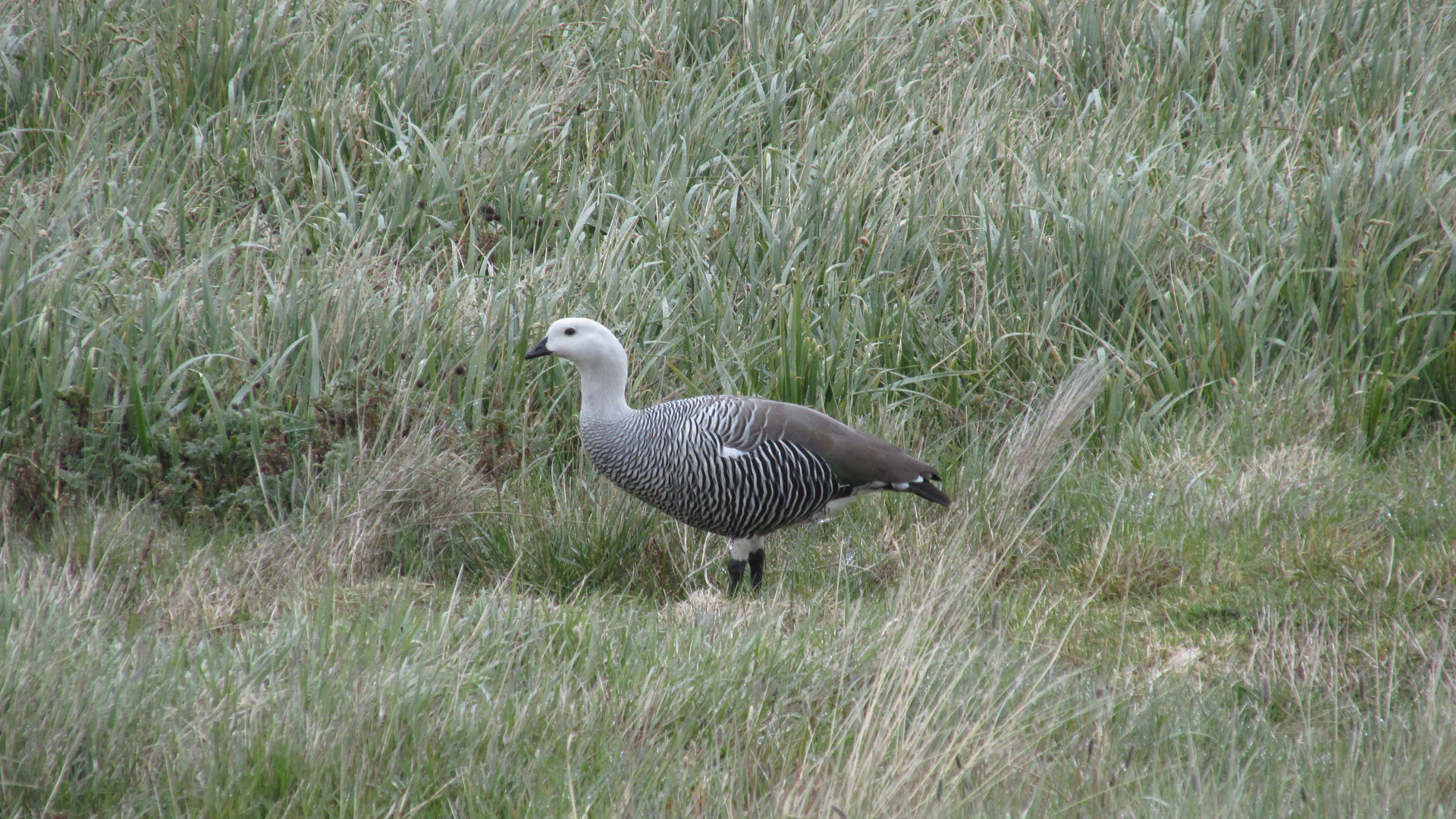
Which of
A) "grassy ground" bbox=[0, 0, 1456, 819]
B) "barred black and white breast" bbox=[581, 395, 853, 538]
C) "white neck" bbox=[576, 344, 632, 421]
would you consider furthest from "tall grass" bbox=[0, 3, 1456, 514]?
"barred black and white breast" bbox=[581, 395, 853, 538]

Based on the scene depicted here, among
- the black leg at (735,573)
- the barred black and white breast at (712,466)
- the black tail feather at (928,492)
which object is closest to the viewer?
the barred black and white breast at (712,466)

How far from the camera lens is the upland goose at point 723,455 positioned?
4.53 m

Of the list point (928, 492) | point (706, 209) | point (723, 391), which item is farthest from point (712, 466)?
point (706, 209)

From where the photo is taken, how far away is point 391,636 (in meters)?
3.27

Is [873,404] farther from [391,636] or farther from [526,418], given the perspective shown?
[391,636]

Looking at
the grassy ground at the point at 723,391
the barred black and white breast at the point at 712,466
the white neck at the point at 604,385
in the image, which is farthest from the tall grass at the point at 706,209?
the barred black and white breast at the point at 712,466

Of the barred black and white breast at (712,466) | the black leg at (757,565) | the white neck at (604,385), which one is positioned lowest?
the black leg at (757,565)

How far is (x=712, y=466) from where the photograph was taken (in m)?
4.50

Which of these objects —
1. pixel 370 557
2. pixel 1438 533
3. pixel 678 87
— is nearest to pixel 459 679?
pixel 370 557

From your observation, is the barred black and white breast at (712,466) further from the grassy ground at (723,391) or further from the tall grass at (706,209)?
the tall grass at (706,209)

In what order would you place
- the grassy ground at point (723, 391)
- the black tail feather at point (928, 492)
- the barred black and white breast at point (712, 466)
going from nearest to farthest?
the grassy ground at point (723, 391), the barred black and white breast at point (712, 466), the black tail feather at point (928, 492)

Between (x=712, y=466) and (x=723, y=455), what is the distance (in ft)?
0.21

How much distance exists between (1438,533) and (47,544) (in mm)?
4878

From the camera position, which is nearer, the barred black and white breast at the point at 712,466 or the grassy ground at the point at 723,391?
the grassy ground at the point at 723,391
